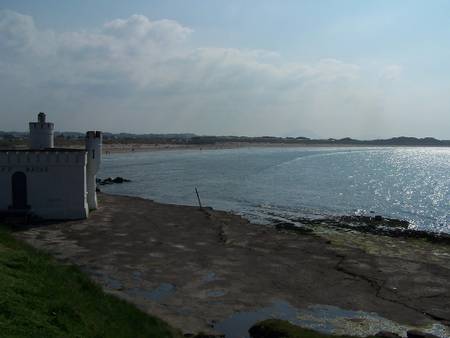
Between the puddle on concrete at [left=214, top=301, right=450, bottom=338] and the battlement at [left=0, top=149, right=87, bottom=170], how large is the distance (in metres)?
19.8

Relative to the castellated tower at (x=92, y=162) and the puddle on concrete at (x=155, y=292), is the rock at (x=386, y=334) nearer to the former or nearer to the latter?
the puddle on concrete at (x=155, y=292)

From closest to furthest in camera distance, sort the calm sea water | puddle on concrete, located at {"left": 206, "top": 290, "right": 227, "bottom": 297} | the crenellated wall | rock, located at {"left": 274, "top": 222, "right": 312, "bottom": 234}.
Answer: puddle on concrete, located at {"left": 206, "top": 290, "right": 227, "bottom": 297}, the crenellated wall, rock, located at {"left": 274, "top": 222, "right": 312, "bottom": 234}, the calm sea water

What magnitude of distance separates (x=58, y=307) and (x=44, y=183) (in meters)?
22.0

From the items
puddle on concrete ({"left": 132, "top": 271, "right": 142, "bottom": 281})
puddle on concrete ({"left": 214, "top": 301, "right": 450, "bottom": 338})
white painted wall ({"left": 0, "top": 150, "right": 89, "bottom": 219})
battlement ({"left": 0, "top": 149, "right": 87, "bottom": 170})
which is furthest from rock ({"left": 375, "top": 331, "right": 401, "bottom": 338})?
battlement ({"left": 0, "top": 149, "right": 87, "bottom": 170})

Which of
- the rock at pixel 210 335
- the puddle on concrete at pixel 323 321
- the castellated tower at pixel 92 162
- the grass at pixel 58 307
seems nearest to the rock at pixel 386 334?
the puddle on concrete at pixel 323 321

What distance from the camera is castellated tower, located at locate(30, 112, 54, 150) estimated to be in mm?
40156

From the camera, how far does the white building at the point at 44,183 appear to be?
33.0 m

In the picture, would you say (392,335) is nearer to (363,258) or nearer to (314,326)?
(314,326)

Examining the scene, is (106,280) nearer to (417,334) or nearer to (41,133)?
(417,334)

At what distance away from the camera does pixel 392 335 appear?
16297 mm

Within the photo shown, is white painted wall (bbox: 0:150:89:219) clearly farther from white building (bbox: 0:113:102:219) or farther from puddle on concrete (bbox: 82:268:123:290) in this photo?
puddle on concrete (bbox: 82:268:123:290)

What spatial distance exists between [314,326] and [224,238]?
1435 cm

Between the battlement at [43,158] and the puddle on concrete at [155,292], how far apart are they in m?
15.8

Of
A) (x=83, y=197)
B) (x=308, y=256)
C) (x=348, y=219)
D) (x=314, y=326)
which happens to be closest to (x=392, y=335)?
(x=314, y=326)
